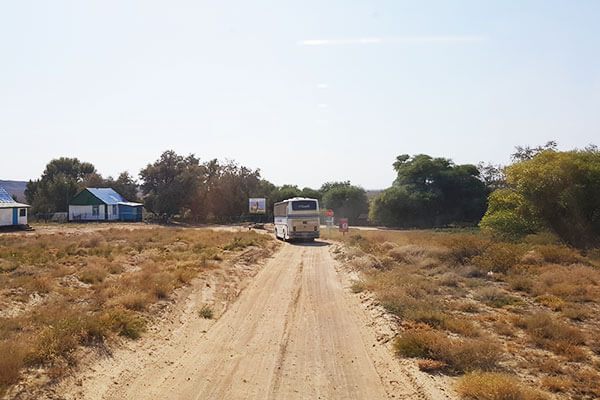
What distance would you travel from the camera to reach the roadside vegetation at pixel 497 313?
8305mm

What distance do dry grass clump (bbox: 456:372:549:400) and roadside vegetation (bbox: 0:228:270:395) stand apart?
6415 mm

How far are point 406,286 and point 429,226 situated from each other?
218 ft

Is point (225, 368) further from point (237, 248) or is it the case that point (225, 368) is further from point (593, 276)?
point (237, 248)

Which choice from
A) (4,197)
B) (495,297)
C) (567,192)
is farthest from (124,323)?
(4,197)

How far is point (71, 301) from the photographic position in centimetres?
1391

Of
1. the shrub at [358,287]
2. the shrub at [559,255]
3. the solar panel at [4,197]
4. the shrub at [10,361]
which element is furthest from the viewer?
the solar panel at [4,197]

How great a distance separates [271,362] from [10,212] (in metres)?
63.0

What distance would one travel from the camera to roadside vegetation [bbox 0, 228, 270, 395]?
332 inches

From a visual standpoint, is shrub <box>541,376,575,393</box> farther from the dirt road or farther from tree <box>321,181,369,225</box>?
tree <box>321,181,369,225</box>

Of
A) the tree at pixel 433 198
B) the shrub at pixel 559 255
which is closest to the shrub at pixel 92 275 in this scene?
the shrub at pixel 559 255

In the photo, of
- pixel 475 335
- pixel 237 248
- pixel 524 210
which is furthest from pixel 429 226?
pixel 475 335

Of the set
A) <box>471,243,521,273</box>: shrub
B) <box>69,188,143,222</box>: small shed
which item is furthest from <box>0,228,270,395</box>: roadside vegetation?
<box>69,188,143,222</box>: small shed

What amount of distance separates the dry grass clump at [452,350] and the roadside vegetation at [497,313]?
0.02 meters

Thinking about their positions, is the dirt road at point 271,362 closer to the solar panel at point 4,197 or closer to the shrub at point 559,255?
the shrub at point 559,255
